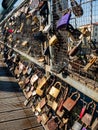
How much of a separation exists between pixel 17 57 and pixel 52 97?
298 centimetres

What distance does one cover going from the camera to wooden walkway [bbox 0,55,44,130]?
360 cm

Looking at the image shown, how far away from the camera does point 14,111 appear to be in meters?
4.11

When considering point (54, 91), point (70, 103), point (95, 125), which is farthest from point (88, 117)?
point (54, 91)

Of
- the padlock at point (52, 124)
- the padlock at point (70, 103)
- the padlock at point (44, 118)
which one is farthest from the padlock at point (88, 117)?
the padlock at point (44, 118)

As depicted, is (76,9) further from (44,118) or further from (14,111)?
(14,111)

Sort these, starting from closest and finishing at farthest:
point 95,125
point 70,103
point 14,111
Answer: point 95,125, point 70,103, point 14,111

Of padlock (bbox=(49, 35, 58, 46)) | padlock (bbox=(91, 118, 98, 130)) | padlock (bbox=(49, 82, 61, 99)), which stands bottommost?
padlock (bbox=(91, 118, 98, 130))

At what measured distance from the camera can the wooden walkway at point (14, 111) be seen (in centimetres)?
360

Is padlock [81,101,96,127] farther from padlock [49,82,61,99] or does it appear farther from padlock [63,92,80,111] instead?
padlock [49,82,61,99]

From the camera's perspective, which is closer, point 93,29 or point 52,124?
point 93,29

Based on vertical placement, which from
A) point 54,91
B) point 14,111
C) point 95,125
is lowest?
point 14,111

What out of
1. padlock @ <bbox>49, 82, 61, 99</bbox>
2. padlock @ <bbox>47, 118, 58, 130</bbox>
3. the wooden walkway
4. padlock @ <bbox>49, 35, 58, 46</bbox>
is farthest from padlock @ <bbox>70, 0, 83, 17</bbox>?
the wooden walkway

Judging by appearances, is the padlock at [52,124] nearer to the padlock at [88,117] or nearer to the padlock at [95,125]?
the padlock at [88,117]

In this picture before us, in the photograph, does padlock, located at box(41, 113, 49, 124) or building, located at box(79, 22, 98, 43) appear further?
padlock, located at box(41, 113, 49, 124)
